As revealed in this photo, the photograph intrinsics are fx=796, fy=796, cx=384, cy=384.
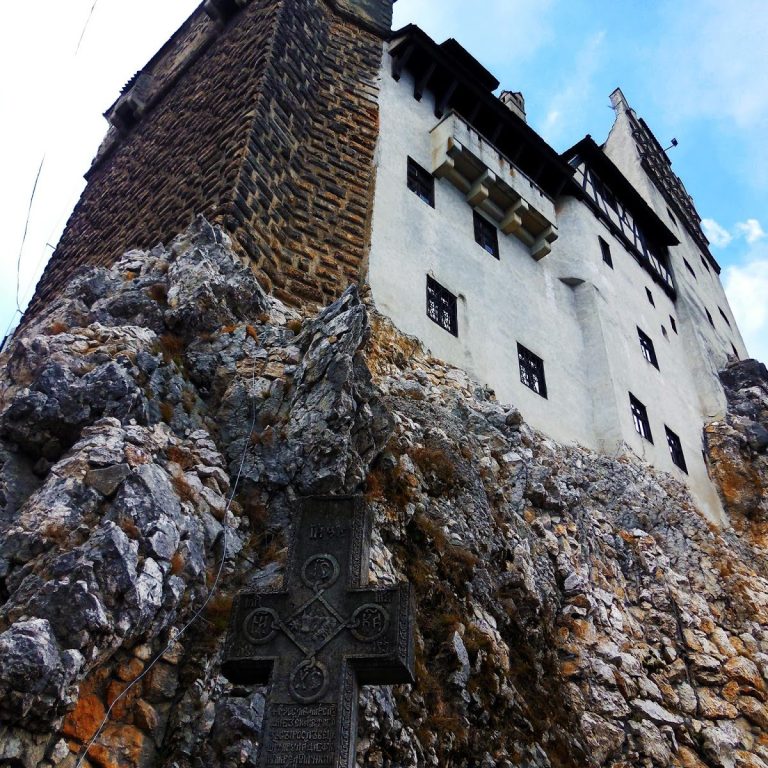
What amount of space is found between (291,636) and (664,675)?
7755 mm

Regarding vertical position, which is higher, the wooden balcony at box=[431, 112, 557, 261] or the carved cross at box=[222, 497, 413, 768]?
the wooden balcony at box=[431, 112, 557, 261]

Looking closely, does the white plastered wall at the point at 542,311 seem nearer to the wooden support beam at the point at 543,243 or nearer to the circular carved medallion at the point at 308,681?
the wooden support beam at the point at 543,243

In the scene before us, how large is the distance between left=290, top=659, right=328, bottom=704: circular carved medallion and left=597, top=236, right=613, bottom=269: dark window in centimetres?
1682

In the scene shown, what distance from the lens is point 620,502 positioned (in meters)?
13.7

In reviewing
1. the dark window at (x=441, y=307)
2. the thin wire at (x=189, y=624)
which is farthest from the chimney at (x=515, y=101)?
the thin wire at (x=189, y=624)

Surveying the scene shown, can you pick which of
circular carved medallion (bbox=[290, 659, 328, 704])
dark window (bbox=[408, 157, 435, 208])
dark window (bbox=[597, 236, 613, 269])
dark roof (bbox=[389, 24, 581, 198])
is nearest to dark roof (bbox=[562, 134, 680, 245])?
dark roof (bbox=[389, 24, 581, 198])

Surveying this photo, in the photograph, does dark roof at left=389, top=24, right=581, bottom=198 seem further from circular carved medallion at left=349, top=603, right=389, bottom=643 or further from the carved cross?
circular carved medallion at left=349, top=603, right=389, bottom=643

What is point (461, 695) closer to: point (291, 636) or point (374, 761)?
point (374, 761)

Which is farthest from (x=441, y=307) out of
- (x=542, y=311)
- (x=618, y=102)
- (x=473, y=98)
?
(x=618, y=102)

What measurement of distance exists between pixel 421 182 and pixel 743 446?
10.3 m

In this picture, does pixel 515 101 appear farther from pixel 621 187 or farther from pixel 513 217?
pixel 513 217

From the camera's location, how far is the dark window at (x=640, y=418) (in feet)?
54.5

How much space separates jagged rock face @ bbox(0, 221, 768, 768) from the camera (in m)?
5.62

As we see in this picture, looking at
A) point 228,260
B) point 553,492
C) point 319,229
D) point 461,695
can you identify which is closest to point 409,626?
point 461,695
